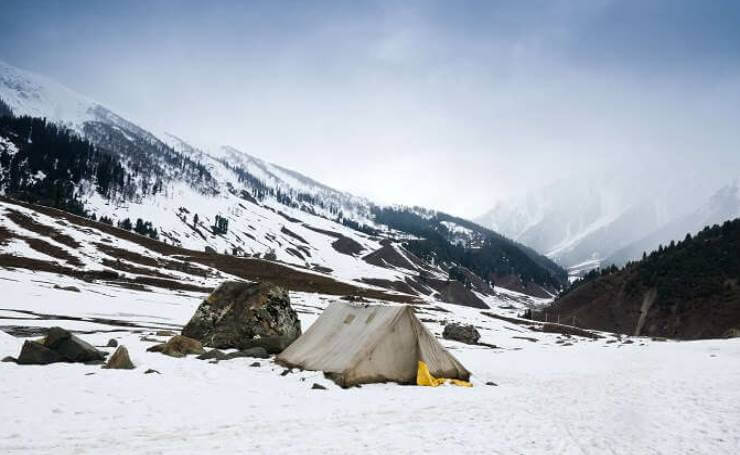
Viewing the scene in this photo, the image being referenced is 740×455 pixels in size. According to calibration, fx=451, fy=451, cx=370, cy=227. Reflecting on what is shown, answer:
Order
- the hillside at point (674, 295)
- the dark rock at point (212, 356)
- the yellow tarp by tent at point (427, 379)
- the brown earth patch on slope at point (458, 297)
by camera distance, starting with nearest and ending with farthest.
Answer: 1. the yellow tarp by tent at point (427, 379)
2. the dark rock at point (212, 356)
3. the hillside at point (674, 295)
4. the brown earth patch on slope at point (458, 297)

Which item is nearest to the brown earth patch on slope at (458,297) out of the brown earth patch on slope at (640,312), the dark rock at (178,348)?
the brown earth patch on slope at (640,312)

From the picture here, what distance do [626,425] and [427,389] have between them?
7.08 meters

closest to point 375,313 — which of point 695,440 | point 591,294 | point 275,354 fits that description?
point 275,354

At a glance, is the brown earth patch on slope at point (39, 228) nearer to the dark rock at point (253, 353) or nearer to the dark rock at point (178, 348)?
the dark rock at point (178, 348)

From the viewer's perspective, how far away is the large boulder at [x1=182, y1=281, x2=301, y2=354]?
24.0m

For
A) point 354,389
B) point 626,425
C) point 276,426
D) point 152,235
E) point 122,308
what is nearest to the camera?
point 276,426

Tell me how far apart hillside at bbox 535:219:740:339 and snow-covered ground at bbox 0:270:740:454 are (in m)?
68.5

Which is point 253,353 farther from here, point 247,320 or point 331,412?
point 331,412

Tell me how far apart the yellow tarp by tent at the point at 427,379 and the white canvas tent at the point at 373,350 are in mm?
322

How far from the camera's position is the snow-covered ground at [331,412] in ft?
31.0

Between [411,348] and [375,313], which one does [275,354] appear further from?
[411,348]

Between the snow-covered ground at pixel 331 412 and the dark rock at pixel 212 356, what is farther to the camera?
the dark rock at pixel 212 356

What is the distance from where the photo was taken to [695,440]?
1130 cm

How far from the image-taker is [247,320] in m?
24.3
